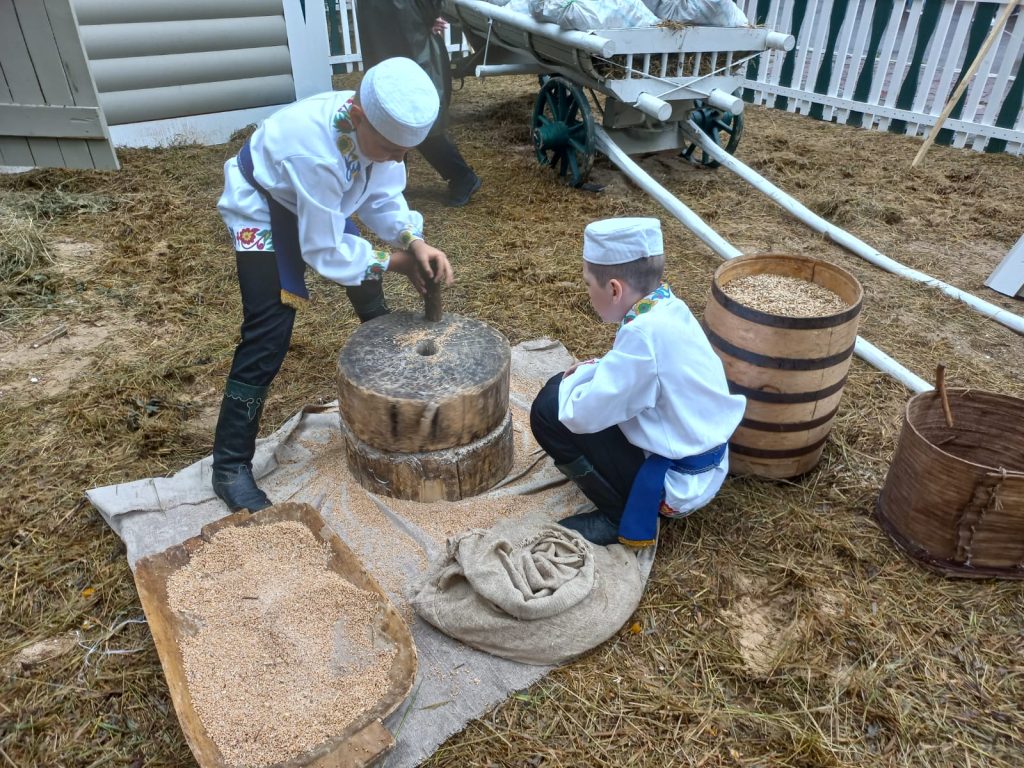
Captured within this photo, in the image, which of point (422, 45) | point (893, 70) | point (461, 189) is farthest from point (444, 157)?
point (893, 70)

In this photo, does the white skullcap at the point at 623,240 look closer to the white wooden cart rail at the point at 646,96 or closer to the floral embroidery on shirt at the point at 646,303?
the floral embroidery on shirt at the point at 646,303

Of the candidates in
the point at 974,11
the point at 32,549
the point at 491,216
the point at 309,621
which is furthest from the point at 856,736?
the point at 974,11

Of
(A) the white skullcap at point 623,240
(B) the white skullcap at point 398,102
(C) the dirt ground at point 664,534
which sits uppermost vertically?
(B) the white skullcap at point 398,102

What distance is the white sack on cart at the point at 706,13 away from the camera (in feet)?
16.8

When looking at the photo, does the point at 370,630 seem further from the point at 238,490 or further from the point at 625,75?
the point at 625,75

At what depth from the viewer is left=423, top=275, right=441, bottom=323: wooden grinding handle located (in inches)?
103

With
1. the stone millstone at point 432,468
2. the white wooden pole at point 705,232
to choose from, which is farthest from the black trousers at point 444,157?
the stone millstone at point 432,468

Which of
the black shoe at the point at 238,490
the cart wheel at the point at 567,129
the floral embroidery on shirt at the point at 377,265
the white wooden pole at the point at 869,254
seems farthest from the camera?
the cart wheel at the point at 567,129

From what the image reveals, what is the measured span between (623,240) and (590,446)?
728 millimetres

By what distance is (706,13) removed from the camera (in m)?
5.15

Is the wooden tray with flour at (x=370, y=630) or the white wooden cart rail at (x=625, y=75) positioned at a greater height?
the white wooden cart rail at (x=625, y=75)

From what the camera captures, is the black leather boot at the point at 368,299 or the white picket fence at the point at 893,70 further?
the white picket fence at the point at 893,70

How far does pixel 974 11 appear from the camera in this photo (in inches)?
263

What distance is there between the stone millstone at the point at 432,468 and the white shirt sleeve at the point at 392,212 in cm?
76
